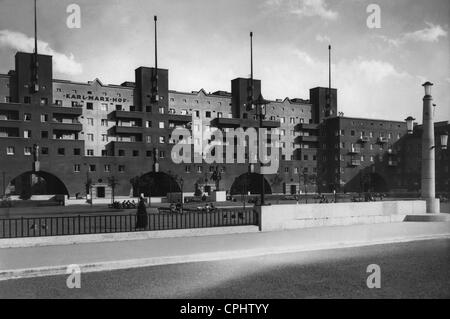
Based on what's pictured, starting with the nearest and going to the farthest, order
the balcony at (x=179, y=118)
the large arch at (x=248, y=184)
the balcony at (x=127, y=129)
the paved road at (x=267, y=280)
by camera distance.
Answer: the paved road at (x=267, y=280)
the balcony at (x=127, y=129)
the balcony at (x=179, y=118)
the large arch at (x=248, y=184)

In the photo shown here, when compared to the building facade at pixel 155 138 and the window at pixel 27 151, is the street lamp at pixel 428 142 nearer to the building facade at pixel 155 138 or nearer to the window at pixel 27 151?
the building facade at pixel 155 138

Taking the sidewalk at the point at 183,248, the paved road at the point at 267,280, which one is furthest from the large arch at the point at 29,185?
the paved road at the point at 267,280

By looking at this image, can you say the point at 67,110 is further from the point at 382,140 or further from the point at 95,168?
the point at 382,140

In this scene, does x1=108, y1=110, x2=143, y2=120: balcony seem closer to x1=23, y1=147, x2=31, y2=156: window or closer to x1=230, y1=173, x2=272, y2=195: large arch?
x1=23, y1=147, x2=31, y2=156: window

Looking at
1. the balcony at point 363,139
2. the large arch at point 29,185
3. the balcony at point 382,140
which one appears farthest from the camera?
the balcony at point 382,140

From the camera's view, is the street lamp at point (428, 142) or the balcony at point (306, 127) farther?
the balcony at point (306, 127)

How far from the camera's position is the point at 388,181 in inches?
3939

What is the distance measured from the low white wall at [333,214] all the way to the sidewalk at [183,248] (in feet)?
3.49

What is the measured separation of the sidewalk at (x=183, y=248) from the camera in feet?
37.5

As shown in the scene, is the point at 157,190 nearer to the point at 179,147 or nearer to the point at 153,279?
the point at 179,147

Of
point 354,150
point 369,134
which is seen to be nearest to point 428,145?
point 354,150

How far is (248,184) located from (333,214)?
7210cm
